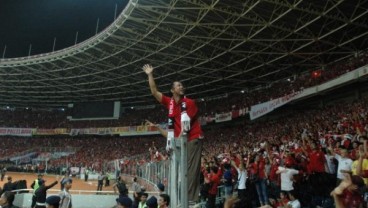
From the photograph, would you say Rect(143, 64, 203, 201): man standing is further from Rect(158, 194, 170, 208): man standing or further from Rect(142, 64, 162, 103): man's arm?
Rect(158, 194, 170, 208): man standing

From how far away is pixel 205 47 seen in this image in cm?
2992

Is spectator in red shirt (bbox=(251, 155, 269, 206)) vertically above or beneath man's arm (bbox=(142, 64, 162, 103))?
beneath

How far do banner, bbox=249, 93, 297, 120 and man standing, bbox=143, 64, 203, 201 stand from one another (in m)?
25.0

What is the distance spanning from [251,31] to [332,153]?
1755cm

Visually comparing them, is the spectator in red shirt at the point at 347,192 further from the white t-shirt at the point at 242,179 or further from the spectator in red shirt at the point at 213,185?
the spectator in red shirt at the point at 213,185

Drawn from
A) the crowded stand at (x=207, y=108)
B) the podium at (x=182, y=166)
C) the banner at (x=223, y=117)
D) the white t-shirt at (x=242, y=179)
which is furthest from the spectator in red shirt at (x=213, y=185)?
the banner at (x=223, y=117)

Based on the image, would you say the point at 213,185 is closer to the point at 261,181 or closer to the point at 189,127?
the point at 261,181

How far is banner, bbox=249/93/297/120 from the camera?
2847 cm

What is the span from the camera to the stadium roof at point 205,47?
23.1 meters

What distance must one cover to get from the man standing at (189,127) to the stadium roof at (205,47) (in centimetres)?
1855

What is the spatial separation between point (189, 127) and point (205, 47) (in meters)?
26.7

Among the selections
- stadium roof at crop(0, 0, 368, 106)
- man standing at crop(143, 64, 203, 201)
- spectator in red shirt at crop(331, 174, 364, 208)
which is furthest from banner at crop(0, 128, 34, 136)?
spectator in red shirt at crop(331, 174, 364, 208)

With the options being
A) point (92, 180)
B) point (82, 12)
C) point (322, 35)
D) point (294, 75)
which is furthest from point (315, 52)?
point (82, 12)

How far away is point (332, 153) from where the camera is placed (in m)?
9.92
